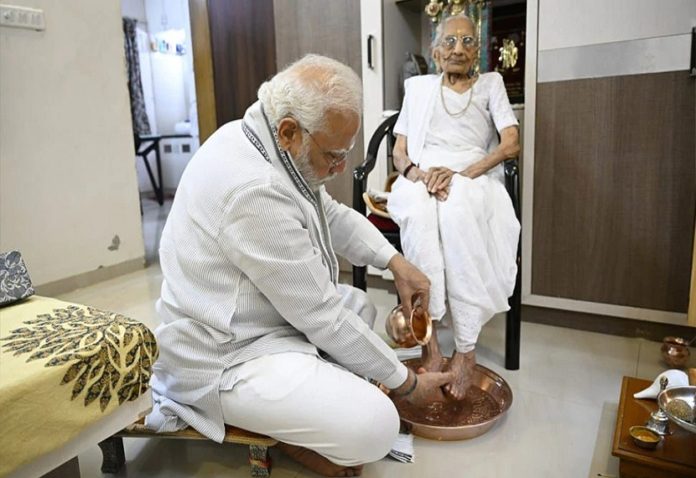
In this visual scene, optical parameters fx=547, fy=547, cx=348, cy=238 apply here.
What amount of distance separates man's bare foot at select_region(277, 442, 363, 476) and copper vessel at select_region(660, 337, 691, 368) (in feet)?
3.60

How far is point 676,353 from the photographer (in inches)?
67.5

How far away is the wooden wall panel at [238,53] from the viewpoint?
9.75ft

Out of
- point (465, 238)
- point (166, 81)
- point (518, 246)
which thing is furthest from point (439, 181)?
point (166, 81)

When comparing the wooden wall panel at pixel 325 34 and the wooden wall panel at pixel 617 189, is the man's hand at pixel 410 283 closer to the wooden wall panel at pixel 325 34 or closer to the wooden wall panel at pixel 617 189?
the wooden wall panel at pixel 617 189

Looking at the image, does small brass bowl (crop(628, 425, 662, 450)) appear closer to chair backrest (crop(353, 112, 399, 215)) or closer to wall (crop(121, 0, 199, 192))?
chair backrest (crop(353, 112, 399, 215))

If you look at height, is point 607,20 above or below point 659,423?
above

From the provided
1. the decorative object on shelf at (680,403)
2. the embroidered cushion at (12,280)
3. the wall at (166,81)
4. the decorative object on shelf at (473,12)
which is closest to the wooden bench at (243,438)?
the embroidered cushion at (12,280)

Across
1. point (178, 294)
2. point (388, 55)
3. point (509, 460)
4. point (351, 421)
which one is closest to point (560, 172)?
point (388, 55)

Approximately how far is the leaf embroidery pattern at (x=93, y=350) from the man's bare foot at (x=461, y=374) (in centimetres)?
86

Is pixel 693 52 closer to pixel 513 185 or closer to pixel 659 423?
pixel 513 185

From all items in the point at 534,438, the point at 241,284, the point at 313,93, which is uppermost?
the point at 313,93

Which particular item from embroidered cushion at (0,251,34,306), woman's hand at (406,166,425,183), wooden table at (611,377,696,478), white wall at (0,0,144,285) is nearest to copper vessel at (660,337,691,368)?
wooden table at (611,377,696,478)

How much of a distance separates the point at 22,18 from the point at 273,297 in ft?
7.09

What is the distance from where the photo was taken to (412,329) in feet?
4.73
